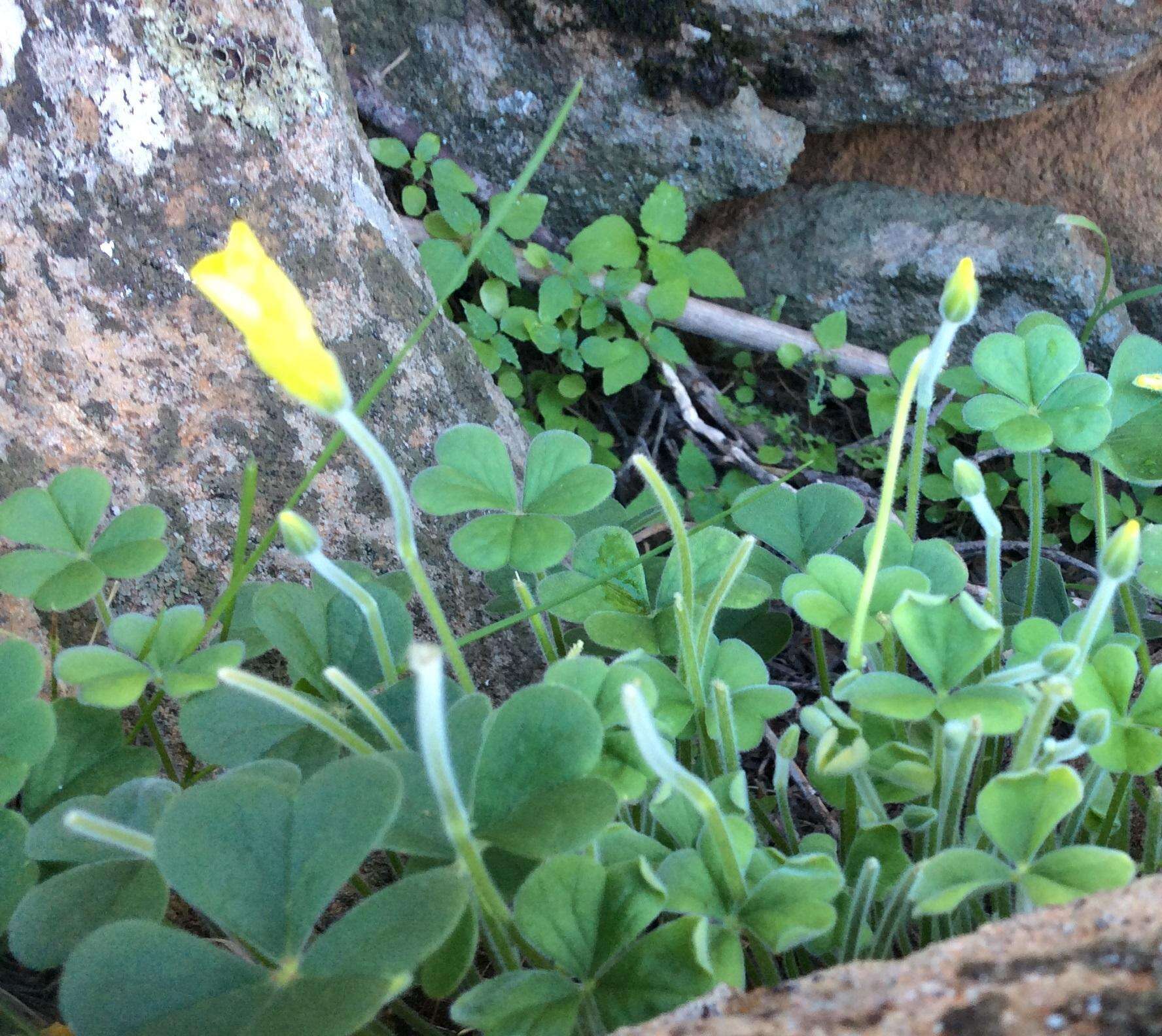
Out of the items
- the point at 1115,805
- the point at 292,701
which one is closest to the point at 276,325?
the point at 292,701

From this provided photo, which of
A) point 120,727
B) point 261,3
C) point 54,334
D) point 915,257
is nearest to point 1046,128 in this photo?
point 915,257

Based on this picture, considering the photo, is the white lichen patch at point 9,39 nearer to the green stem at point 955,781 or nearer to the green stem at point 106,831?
the green stem at point 106,831

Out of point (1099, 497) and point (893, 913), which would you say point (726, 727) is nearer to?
point (893, 913)

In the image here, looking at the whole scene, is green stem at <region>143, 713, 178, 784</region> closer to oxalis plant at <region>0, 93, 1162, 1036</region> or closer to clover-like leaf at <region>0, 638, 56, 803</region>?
oxalis plant at <region>0, 93, 1162, 1036</region>

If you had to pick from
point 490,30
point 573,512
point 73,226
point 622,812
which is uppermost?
point 490,30

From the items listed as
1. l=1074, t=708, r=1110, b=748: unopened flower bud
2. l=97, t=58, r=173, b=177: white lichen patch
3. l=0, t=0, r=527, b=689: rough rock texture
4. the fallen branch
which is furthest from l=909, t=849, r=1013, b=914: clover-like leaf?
the fallen branch

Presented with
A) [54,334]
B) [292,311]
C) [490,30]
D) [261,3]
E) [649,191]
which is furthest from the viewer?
[649,191]

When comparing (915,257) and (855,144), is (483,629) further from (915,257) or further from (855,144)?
(855,144)
